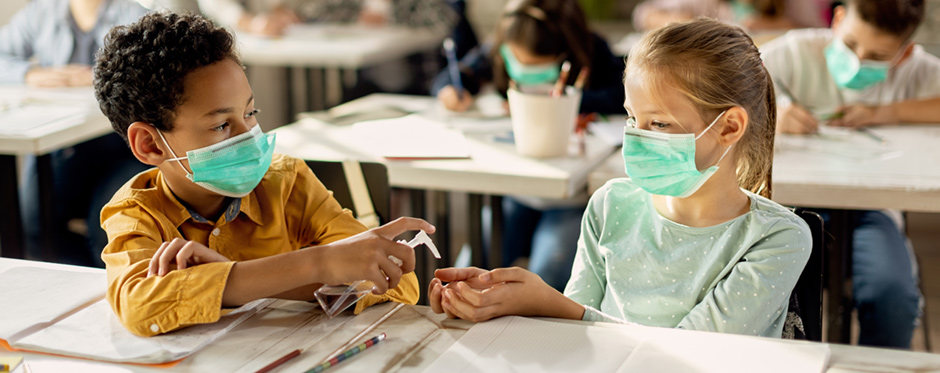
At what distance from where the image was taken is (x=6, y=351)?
39.9 inches

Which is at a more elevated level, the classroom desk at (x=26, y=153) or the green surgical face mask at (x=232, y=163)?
the green surgical face mask at (x=232, y=163)

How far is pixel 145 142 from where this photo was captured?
4.04 feet

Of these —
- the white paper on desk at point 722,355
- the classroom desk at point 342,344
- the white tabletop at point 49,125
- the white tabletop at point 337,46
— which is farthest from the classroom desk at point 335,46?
the white paper on desk at point 722,355

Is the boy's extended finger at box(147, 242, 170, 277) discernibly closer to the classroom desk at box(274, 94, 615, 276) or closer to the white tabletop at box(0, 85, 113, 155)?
the classroom desk at box(274, 94, 615, 276)

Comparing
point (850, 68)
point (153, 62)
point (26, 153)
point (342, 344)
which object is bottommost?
point (26, 153)

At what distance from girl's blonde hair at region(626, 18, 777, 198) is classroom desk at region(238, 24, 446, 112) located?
98.2 inches

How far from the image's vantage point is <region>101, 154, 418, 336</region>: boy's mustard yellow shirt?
1.04 m

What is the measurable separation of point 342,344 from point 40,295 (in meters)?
0.46

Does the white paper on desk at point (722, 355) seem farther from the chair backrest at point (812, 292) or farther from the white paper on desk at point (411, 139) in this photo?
the white paper on desk at point (411, 139)

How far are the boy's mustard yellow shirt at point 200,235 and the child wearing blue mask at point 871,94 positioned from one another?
48.9 inches

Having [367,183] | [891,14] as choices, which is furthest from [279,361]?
[891,14]

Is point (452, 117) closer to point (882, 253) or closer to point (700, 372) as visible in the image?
point (882, 253)

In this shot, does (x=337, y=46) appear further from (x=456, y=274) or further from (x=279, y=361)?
(x=279, y=361)

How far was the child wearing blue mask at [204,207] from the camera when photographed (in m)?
1.06
